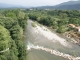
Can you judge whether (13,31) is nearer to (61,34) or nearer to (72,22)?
(61,34)

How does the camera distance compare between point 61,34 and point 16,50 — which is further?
point 61,34

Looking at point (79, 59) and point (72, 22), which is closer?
point (79, 59)

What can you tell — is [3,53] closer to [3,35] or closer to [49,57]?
[3,35]

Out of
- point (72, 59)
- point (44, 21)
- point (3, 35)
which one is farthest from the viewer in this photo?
point (44, 21)

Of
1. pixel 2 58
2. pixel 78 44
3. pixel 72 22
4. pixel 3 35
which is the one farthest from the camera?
pixel 72 22

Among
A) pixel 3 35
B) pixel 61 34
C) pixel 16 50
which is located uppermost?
pixel 3 35

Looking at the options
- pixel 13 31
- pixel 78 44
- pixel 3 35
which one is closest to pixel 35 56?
pixel 13 31

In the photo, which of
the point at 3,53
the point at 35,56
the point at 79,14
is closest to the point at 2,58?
the point at 3,53

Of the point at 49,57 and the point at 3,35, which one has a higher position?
the point at 3,35

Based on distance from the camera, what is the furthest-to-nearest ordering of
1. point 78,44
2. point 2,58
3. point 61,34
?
point 61,34 → point 78,44 → point 2,58
